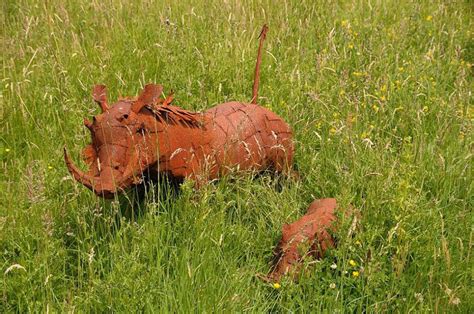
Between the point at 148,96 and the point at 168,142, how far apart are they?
243 millimetres

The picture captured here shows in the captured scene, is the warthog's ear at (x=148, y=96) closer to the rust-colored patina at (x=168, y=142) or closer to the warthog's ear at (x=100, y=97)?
the rust-colored patina at (x=168, y=142)

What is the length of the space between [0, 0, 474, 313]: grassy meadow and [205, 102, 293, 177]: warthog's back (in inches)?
4.7

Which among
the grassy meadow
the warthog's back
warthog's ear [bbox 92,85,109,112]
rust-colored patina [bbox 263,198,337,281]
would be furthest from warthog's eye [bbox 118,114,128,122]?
rust-colored patina [bbox 263,198,337,281]

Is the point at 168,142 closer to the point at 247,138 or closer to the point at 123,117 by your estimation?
the point at 123,117

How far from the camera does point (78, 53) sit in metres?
4.97

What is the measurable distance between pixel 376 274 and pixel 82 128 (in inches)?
82.4

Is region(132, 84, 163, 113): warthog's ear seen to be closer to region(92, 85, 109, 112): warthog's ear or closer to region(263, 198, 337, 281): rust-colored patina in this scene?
region(92, 85, 109, 112): warthog's ear

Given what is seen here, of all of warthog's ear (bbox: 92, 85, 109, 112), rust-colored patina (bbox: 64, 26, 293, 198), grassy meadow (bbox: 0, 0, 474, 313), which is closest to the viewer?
grassy meadow (bbox: 0, 0, 474, 313)

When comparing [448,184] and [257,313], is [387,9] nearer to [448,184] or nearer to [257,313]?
[448,184]

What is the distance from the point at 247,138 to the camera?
3393mm

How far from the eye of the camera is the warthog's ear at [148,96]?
294 centimetres

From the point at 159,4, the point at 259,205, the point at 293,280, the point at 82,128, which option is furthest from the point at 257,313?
the point at 159,4

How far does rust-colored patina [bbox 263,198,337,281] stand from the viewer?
290cm

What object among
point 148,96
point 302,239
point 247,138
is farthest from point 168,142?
point 302,239
